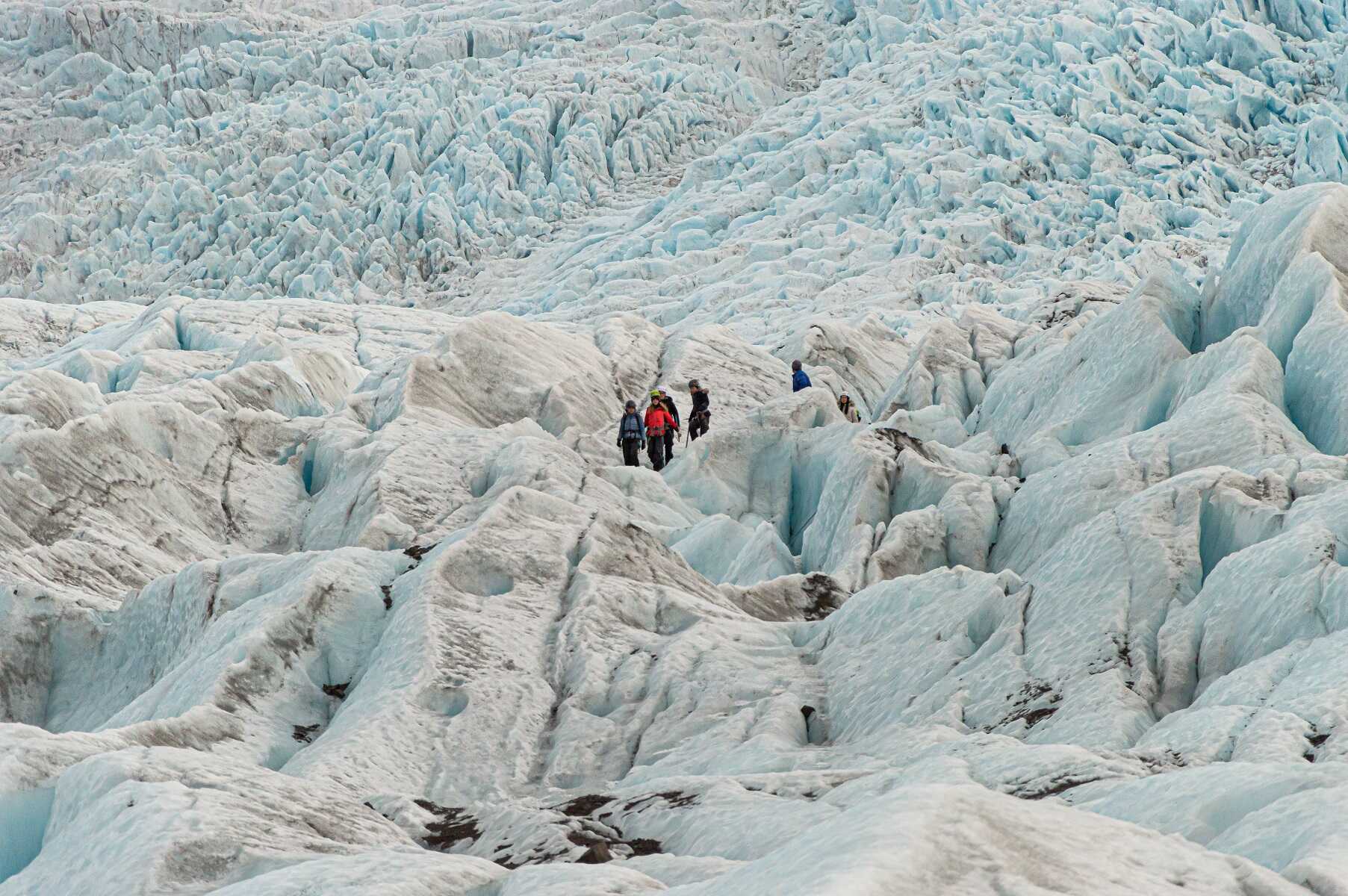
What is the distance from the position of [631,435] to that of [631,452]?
29cm

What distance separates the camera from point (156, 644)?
15.5 meters

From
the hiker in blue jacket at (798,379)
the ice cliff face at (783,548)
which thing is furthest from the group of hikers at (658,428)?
the hiker in blue jacket at (798,379)

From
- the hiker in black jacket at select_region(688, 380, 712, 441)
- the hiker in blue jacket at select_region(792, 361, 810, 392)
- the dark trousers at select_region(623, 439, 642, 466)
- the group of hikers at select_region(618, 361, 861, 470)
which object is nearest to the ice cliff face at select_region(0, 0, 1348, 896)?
the dark trousers at select_region(623, 439, 642, 466)

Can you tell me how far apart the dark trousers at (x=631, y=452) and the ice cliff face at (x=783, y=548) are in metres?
0.52

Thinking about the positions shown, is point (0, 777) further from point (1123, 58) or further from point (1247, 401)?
point (1123, 58)

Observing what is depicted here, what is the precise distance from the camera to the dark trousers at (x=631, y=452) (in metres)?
22.2

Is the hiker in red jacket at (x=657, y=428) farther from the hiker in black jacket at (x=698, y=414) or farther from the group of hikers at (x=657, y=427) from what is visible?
the hiker in black jacket at (x=698, y=414)

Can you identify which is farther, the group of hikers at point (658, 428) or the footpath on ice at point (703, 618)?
the group of hikers at point (658, 428)

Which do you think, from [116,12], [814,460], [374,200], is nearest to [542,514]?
[814,460]

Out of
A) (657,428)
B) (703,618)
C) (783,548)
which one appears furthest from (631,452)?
(703,618)

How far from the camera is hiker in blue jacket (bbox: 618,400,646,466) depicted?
22156 millimetres

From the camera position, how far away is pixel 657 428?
22.7m

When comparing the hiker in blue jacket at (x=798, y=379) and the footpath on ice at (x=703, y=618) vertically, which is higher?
the footpath on ice at (x=703, y=618)

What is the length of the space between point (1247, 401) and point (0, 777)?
14501 mm
